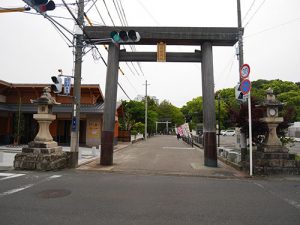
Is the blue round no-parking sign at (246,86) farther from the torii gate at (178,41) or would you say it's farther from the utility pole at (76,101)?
the utility pole at (76,101)

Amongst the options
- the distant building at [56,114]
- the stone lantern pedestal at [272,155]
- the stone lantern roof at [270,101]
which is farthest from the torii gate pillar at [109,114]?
the distant building at [56,114]

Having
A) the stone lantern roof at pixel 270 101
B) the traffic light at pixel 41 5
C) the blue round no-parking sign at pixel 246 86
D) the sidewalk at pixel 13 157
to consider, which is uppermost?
the traffic light at pixel 41 5

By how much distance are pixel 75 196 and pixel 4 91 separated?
22507mm

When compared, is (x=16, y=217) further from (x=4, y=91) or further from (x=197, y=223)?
(x=4, y=91)

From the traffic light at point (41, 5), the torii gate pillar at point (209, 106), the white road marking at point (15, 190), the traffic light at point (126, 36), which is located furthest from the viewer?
the torii gate pillar at point (209, 106)

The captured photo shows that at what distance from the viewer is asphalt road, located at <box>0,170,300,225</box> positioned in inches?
195

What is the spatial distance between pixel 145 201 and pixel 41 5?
6214mm

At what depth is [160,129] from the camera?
9444 centimetres

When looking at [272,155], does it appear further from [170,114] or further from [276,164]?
[170,114]

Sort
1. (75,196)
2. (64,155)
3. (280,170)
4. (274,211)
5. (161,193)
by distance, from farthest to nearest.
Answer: (64,155)
(280,170)
(161,193)
(75,196)
(274,211)

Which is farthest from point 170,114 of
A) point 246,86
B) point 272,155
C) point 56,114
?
point 272,155

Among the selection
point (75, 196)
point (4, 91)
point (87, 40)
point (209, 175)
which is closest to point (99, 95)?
point (4, 91)

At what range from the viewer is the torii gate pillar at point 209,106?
12509 mm

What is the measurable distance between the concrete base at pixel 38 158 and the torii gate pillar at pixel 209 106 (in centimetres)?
693
